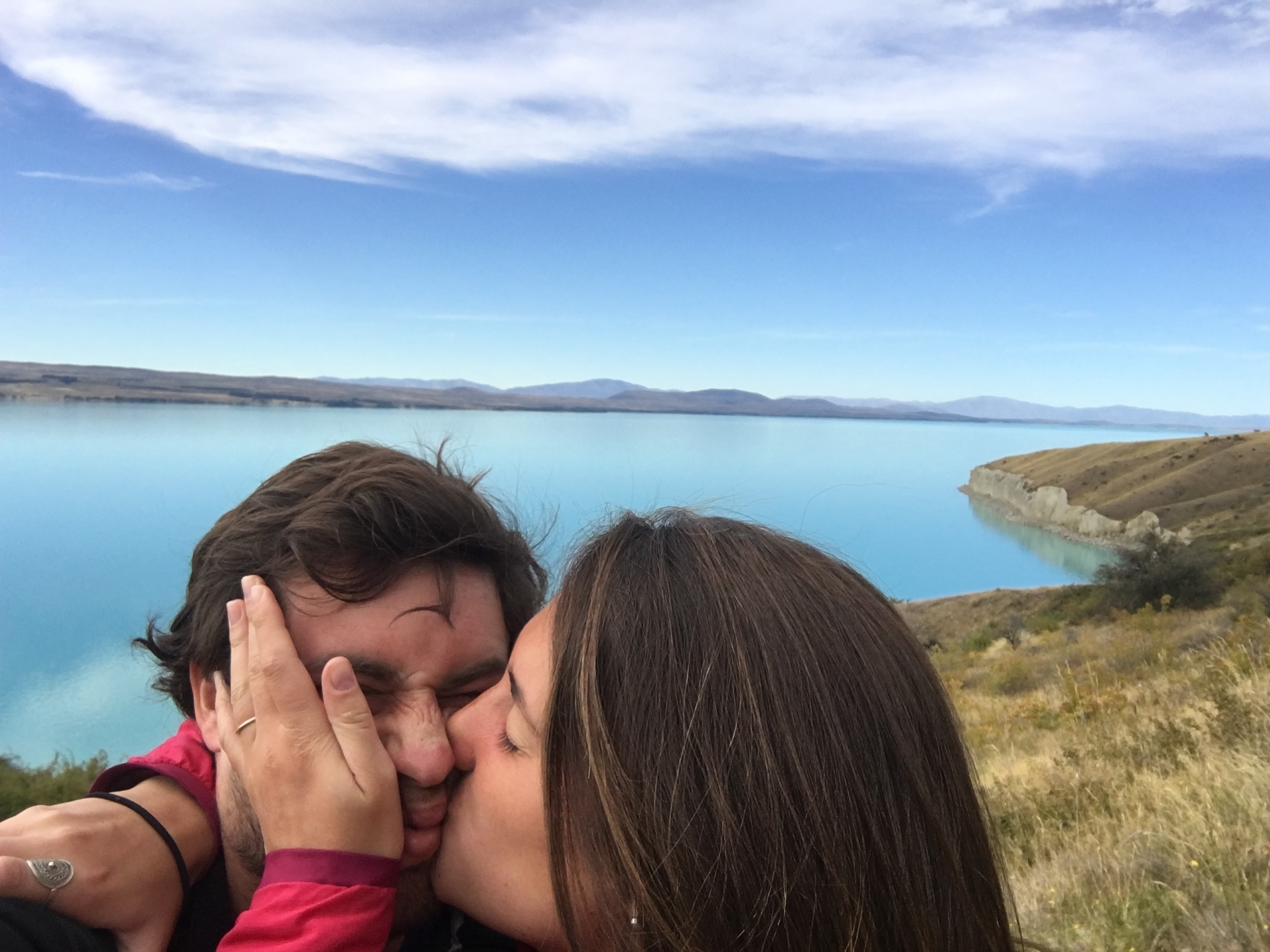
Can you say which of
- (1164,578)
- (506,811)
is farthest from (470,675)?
(1164,578)

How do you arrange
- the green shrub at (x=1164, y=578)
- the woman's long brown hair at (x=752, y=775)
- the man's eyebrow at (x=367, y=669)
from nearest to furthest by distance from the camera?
1. the woman's long brown hair at (x=752, y=775)
2. the man's eyebrow at (x=367, y=669)
3. the green shrub at (x=1164, y=578)

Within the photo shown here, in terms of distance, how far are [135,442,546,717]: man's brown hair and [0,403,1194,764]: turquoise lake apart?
0.72 ft

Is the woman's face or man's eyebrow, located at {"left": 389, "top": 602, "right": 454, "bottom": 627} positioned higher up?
man's eyebrow, located at {"left": 389, "top": 602, "right": 454, "bottom": 627}

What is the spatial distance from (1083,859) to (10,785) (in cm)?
1600

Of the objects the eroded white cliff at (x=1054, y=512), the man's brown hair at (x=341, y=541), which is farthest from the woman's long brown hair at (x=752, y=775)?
the eroded white cliff at (x=1054, y=512)

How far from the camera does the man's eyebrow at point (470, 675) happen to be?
2.01 m

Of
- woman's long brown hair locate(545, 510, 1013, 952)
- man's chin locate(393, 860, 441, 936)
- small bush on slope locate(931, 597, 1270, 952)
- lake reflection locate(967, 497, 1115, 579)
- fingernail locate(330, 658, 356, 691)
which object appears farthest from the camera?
lake reflection locate(967, 497, 1115, 579)

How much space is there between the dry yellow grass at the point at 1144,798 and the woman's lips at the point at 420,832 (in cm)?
355

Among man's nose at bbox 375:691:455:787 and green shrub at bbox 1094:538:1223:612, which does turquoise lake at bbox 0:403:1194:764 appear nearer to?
man's nose at bbox 375:691:455:787

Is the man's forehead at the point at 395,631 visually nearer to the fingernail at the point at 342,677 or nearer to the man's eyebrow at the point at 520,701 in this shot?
the fingernail at the point at 342,677

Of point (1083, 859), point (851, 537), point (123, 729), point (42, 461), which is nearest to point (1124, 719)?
point (1083, 859)

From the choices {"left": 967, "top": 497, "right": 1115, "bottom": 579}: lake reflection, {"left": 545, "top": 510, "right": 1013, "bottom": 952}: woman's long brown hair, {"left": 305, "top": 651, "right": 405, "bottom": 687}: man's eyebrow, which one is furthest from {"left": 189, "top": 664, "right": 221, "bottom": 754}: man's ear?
{"left": 967, "top": 497, "right": 1115, "bottom": 579}: lake reflection

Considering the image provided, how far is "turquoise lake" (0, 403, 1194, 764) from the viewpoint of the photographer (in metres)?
3.72

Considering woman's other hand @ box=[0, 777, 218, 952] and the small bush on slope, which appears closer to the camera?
woman's other hand @ box=[0, 777, 218, 952]
